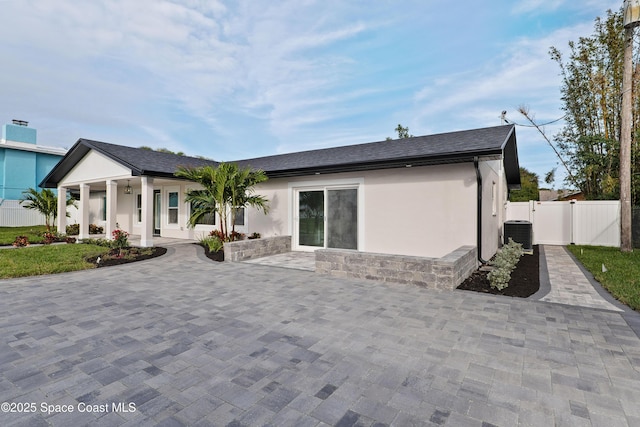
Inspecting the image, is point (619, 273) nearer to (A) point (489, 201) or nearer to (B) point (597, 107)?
(A) point (489, 201)

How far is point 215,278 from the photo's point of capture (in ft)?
20.3

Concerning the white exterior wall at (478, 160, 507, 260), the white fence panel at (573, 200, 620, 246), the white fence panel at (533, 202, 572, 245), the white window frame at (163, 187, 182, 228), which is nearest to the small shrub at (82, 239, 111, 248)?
the white window frame at (163, 187, 182, 228)

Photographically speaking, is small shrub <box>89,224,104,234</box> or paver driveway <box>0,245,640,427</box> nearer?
paver driveway <box>0,245,640,427</box>

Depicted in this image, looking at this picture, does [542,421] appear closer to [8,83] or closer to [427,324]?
[427,324]

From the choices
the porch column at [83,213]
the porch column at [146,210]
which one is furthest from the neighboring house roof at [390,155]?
the porch column at [83,213]

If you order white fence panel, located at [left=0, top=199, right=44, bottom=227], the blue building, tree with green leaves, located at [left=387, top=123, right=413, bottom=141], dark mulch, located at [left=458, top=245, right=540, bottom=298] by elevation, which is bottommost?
dark mulch, located at [left=458, top=245, right=540, bottom=298]

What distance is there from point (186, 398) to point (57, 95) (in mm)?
18693

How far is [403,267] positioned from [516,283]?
2.35 meters

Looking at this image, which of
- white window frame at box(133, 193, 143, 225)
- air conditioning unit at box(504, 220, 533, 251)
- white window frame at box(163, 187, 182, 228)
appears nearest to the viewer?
air conditioning unit at box(504, 220, 533, 251)

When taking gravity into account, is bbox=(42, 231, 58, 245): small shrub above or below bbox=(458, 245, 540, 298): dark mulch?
above

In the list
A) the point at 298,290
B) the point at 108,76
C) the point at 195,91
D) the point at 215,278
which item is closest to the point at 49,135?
the point at 108,76

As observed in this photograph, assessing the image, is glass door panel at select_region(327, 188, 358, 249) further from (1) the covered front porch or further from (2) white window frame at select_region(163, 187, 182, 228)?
(2) white window frame at select_region(163, 187, 182, 228)

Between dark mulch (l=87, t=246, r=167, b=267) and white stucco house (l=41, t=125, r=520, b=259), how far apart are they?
1.07 m

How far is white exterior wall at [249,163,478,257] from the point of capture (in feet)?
23.7
